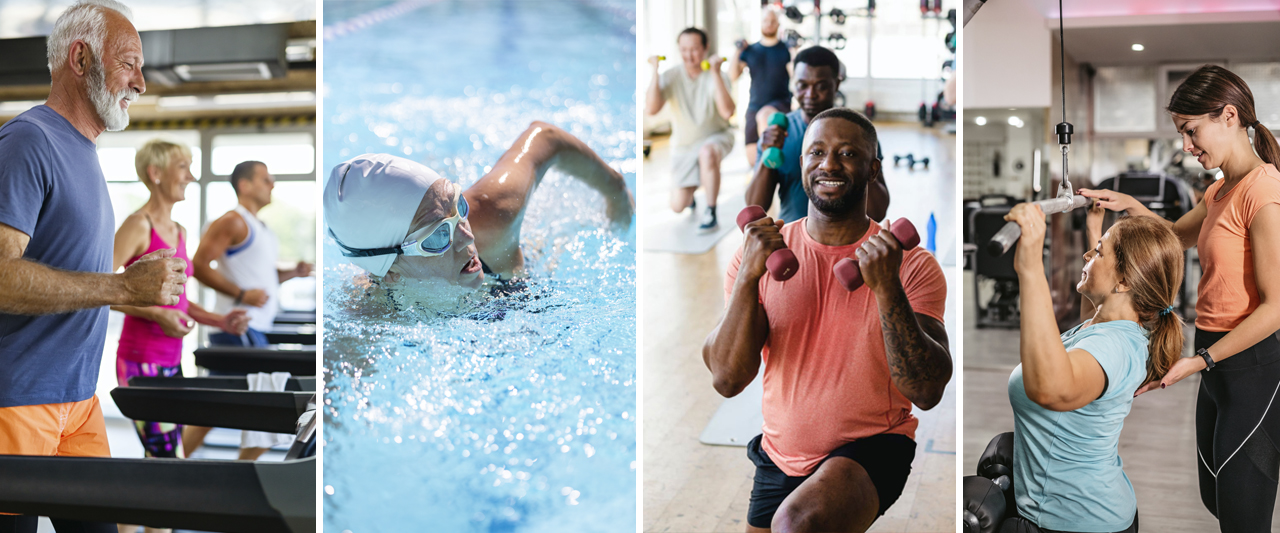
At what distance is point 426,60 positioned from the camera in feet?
7.51

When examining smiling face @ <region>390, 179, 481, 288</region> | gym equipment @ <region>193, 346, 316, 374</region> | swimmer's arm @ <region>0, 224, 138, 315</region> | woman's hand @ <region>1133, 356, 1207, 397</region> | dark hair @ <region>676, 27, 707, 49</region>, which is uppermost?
dark hair @ <region>676, 27, 707, 49</region>

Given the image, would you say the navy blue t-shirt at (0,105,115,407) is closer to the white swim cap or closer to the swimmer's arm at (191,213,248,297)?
the white swim cap

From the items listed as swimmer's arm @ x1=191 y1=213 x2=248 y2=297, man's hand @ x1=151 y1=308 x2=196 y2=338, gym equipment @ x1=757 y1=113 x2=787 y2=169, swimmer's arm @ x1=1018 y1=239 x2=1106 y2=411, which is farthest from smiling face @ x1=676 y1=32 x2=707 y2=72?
swimmer's arm @ x1=191 y1=213 x2=248 y2=297

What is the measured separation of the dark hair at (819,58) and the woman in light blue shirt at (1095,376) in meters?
0.55

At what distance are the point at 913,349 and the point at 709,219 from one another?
0.59 metres

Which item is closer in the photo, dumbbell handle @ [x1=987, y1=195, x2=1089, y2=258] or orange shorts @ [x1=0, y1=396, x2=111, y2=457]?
dumbbell handle @ [x1=987, y1=195, x2=1089, y2=258]

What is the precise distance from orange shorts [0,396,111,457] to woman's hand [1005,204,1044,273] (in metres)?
2.23

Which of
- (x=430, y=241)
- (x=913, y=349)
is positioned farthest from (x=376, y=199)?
(x=913, y=349)

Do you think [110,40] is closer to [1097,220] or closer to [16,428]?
[16,428]

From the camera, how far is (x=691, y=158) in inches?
87.7

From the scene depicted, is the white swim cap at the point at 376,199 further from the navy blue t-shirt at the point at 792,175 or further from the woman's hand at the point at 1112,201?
the woman's hand at the point at 1112,201

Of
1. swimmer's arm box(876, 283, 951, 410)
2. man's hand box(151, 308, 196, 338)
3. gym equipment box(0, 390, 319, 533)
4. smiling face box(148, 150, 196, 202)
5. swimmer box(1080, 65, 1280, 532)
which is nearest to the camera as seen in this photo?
gym equipment box(0, 390, 319, 533)

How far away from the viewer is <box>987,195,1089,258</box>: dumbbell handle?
1594 millimetres

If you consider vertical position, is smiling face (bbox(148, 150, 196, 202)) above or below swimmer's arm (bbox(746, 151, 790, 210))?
above
